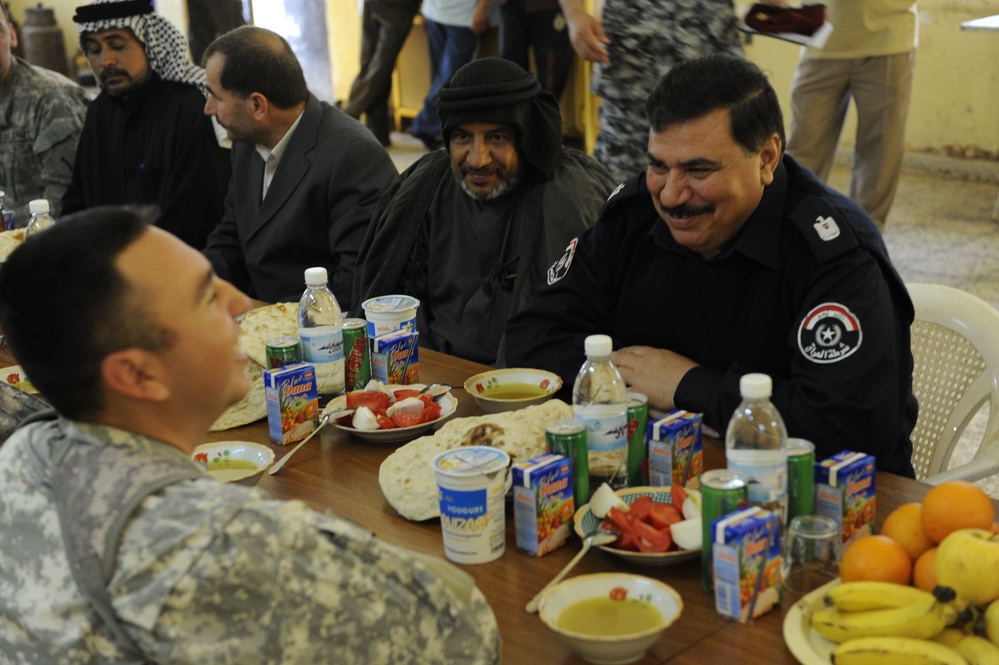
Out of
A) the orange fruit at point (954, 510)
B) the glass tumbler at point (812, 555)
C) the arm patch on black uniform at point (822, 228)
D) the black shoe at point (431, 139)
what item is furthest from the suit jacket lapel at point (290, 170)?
the black shoe at point (431, 139)

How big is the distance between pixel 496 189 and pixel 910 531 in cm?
182

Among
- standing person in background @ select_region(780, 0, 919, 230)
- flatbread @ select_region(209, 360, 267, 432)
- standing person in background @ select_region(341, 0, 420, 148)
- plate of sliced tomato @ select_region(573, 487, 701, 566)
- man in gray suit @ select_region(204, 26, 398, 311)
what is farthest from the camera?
standing person in background @ select_region(341, 0, 420, 148)

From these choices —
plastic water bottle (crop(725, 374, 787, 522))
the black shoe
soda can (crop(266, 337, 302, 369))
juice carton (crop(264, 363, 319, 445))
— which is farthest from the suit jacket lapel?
the black shoe

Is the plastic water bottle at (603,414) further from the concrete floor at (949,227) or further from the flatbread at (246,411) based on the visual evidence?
the concrete floor at (949,227)

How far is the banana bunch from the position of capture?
4.15 ft

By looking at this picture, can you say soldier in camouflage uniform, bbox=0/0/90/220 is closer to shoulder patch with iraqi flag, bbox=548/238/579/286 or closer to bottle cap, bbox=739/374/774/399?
shoulder patch with iraqi flag, bbox=548/238/579/286

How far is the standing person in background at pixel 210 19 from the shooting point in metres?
7.81

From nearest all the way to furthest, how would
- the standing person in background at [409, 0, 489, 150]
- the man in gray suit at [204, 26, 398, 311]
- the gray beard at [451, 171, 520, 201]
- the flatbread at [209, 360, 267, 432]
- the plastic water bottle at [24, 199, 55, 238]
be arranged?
the flatbread at [209, 360, 267, 432] → the gray beard at [451, 171, 520, 201] → the plastic water bottle at [24, 199, 55, 238] → the man in gray suit at [204, 26, 398, 311] → the standing person in background at [409, 0, 489, 150]

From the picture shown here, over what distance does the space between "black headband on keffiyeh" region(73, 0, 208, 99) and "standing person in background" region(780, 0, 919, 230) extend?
9.14 feet

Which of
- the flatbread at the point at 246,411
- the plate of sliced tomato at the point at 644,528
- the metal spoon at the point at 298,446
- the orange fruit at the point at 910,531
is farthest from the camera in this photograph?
the flatbread at the point at 246,411

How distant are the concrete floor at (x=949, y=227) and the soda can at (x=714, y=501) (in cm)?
Result: 249

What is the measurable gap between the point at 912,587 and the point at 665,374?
847 mm

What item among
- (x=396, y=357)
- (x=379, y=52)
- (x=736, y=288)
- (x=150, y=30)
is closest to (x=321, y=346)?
(x=396, y=357)

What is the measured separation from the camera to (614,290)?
2432 millimetres
